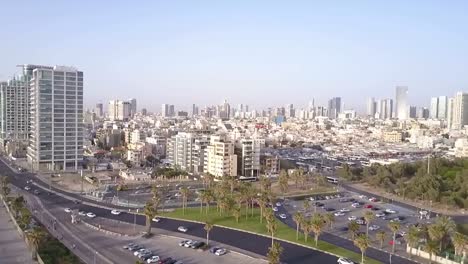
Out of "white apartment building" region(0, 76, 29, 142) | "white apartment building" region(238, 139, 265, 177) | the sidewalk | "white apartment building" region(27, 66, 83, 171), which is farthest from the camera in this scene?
"white apartment building" region(0, 76, 29, 142)

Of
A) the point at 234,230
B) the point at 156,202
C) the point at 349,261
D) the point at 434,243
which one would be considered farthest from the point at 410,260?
the point at 156,202

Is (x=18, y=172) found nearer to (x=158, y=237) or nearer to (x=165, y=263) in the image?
(x=158, y=237)

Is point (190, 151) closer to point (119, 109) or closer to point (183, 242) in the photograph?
point (183, 242)

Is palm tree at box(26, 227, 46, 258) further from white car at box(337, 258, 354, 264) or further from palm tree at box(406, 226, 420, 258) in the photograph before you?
palm tree at box(406, 226, 420, 258)

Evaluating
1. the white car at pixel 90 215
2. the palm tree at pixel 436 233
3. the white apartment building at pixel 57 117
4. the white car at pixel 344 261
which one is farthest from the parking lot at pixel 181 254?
the white apartment building at pixel 57 117

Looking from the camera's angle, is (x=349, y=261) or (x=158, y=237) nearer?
(x=349, y=261)

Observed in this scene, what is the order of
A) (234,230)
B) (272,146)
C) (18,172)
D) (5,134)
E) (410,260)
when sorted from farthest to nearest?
(272,146)
(5,134)
(18,172)
(234,230)
(410,260)

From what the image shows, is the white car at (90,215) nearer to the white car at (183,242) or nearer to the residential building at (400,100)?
the white car at (183,242)

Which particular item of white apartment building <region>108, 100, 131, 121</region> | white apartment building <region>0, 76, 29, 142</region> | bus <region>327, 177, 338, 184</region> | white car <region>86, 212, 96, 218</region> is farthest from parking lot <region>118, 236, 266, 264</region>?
white apartment building <region>108, 100, 131, 121</region>
